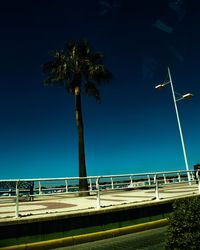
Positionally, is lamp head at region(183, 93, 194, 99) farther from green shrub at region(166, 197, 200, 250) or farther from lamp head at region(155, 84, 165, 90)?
green shrub at region(166, 197, 200, 250)

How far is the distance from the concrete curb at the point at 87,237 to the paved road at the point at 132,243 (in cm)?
15

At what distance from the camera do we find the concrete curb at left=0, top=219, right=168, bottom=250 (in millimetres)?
6921

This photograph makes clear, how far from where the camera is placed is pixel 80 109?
1992cm

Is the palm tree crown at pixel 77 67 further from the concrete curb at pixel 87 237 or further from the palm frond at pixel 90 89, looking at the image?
the concrete curb at pixel 87 237

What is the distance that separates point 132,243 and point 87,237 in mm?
1313

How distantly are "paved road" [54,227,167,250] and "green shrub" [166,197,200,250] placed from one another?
6.67ft

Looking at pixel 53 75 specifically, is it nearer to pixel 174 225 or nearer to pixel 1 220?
pixel 1 220

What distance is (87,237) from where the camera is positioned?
7.84 m

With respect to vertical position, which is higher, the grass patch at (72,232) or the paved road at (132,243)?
the grass patch at (72,232)

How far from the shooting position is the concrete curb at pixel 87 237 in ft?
22.7

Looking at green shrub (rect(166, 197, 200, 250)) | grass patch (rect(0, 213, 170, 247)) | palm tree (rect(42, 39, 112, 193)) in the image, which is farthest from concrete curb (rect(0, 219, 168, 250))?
palm tree (rect(42, 39, 112, 193))

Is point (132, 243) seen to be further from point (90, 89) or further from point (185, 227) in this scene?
point (90, 89)

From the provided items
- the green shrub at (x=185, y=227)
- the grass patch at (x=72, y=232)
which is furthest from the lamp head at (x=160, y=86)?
the green shrub at (x=185, y=227)

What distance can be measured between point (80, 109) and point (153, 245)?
13.8 meters
